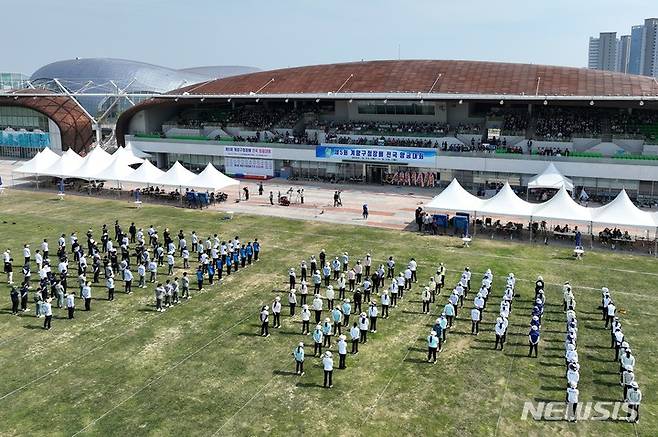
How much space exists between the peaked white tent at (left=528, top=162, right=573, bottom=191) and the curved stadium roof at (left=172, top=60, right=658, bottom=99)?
10631 millimetres

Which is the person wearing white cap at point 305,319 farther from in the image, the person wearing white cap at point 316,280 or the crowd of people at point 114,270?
the crowd of people at point 114,270

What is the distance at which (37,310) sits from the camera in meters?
20.6

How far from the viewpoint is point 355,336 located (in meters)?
17.7

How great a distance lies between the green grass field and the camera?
46.1 ft

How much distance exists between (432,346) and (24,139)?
2643 inches

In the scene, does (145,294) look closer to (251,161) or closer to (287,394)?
(287,394)

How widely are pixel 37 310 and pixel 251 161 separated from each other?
118 feet

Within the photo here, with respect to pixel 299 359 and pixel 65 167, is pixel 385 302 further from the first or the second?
pixel 65 167

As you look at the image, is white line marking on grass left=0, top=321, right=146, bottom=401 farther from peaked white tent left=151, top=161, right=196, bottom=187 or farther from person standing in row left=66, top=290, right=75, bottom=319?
peaked white tent left=151, top=161, right=196, bottom=187

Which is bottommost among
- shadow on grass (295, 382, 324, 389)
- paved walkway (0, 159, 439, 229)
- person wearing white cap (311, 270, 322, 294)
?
shadow on grass (295, 382, 324, 389)

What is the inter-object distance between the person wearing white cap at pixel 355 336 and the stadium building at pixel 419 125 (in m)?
31.1

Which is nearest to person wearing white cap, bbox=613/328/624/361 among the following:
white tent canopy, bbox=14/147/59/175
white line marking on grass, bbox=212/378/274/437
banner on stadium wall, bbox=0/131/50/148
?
white line marking on grass, bbox=212/378/274/437

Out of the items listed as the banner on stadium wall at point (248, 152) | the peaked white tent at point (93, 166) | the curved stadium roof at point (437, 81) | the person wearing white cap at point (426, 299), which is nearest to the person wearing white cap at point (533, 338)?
the person wearing white cap at point (426, 299)

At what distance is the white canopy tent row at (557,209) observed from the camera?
94.3 feet
